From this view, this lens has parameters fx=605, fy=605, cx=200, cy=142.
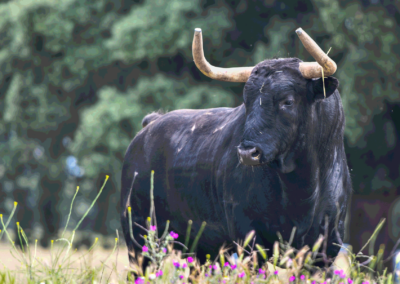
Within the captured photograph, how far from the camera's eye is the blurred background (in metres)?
10.9

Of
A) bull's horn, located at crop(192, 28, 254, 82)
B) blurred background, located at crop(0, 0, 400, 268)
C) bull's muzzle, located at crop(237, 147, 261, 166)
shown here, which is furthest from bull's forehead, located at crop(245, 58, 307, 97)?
blurred background, located at crop(0, 0, 400, 268)

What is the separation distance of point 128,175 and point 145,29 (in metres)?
6.34

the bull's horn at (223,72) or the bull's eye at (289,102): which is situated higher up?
the bull's horn at (223,72)

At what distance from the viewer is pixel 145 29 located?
12258mm

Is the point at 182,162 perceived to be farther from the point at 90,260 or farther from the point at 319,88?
the point at 90,260

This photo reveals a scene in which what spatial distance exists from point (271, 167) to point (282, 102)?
20.5 inches

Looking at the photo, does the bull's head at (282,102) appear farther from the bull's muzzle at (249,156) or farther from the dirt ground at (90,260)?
the dirt ground at (90,260)

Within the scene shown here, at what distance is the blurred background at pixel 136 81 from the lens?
35.8 feet

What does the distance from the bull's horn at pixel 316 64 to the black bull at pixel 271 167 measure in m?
0.06

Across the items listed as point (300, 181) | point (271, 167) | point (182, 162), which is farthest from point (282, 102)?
point (182, 162)

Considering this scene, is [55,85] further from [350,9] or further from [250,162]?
[250,162]

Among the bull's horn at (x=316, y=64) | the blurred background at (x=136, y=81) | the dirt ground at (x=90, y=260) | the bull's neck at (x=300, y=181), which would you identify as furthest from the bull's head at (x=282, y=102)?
the blurred background at (x=136, y=81)

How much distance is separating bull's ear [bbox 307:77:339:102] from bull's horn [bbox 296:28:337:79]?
54 millimetres

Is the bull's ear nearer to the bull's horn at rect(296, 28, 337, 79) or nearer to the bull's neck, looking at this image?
the bull's horn at rect(296, 28, 337, 79)
